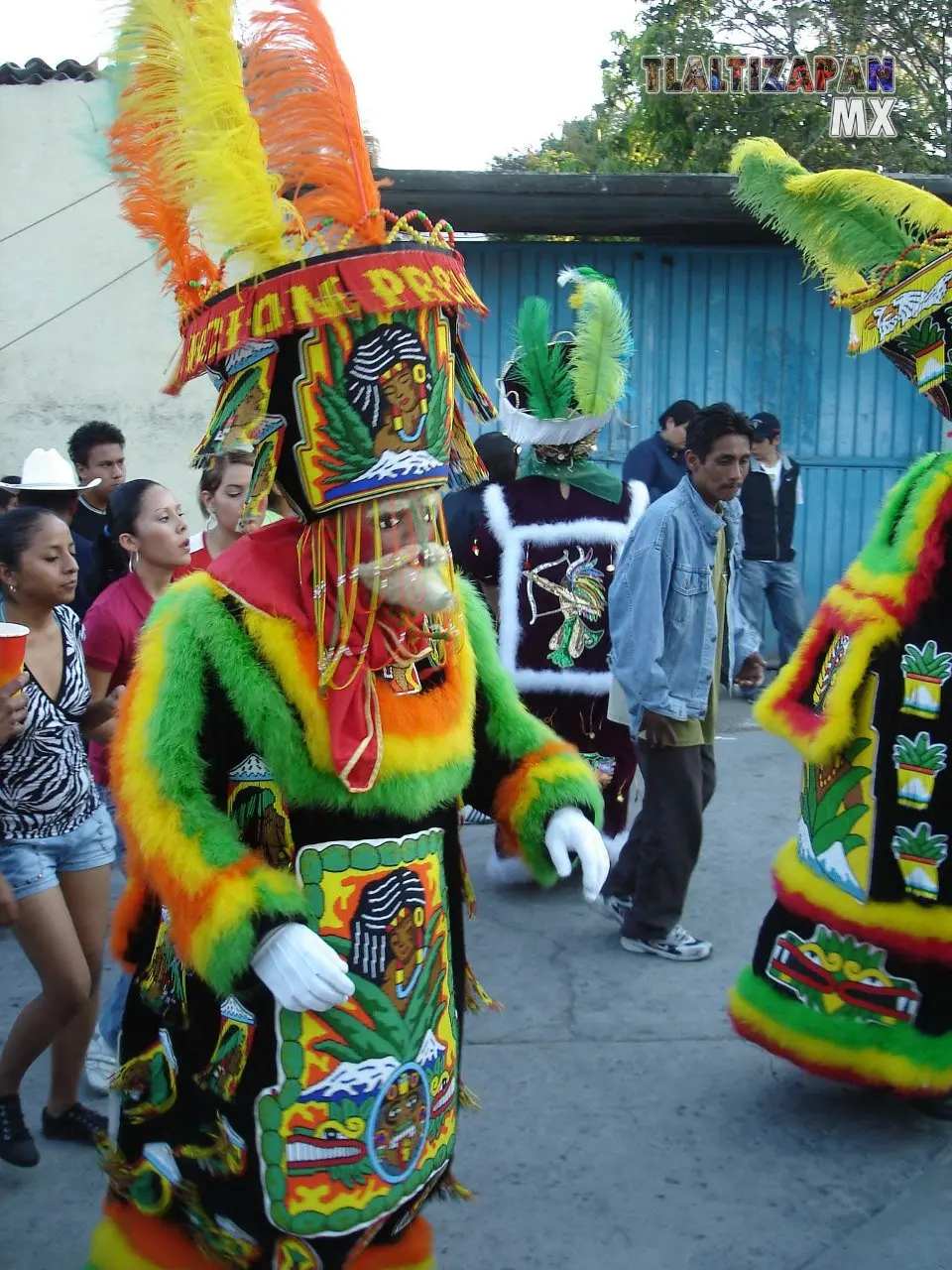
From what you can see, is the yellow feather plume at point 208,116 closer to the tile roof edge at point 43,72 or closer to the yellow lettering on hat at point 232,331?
the yellow lettering on hat at point 232,331

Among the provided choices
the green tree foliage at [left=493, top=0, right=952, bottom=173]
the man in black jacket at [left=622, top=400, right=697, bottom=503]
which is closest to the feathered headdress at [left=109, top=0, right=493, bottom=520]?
the man in black jacket at [left=622, top=400, right=697, bottom=503]

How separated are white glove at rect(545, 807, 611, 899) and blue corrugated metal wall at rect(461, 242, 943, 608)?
25.9 ft

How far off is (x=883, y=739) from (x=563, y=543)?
2364mm

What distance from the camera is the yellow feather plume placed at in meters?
2.28

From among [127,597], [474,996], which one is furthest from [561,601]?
[474,996]

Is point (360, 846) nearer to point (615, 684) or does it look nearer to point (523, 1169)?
point (523, 1169)

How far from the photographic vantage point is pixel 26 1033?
11.5 feet

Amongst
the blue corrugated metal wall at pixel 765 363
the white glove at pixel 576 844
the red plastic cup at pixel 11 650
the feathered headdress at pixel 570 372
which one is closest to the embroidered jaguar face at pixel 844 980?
the white glove at pixel 576 844

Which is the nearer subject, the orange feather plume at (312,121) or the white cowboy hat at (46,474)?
the orange feather plume at (312,121)

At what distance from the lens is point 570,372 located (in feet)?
18.9

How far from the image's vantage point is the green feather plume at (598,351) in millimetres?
5672

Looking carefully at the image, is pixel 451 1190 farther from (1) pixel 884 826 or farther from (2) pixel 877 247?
(2) pixel 877 247

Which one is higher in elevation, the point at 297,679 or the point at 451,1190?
the point at 297,679

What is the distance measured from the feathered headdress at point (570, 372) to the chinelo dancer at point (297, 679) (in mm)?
3264
